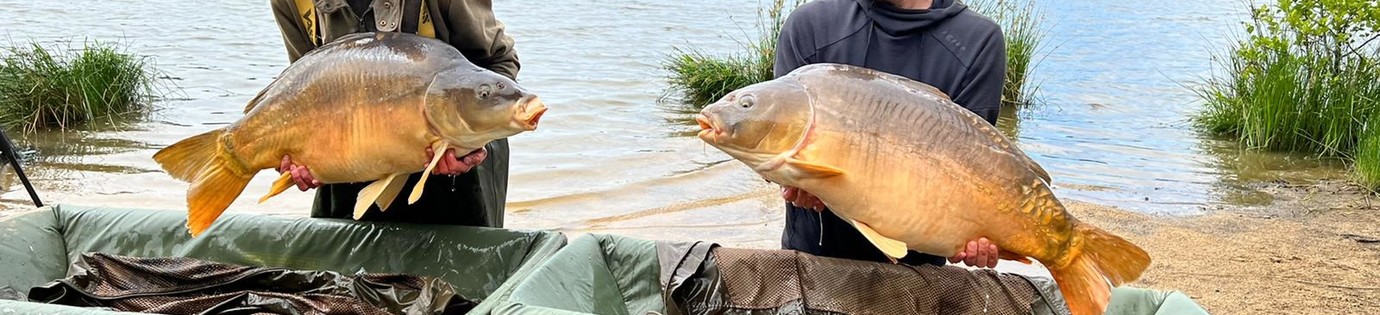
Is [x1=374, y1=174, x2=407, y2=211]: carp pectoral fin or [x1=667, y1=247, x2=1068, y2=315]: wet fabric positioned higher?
[x1=374, y1=174, x2=407, y2=211]: carp pectoral fin

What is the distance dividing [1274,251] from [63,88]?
5812 millimetres

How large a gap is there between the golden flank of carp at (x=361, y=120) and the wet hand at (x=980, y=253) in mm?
727

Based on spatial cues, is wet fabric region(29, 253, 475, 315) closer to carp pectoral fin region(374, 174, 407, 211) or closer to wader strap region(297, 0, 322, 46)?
carp pectoral fin region(374, 174, 407, 211)

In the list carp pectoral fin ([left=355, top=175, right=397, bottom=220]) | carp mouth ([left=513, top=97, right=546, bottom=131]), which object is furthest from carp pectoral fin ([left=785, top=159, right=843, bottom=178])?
carp pectoral fin ([left=355, top=175, right=397, bottom=220])

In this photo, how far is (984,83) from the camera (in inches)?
85.5

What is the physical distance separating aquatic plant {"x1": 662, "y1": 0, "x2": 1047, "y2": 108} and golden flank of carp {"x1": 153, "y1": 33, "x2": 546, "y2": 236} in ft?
16.9

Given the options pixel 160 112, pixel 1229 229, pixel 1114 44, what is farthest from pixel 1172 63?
pixel 160 112

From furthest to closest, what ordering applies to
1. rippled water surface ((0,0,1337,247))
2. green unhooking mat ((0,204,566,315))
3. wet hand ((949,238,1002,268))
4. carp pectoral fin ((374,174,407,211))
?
rippled water surface ((0,0,1337,247)) → green unhooking mat ((0,204,566,315)) → carp pectoral fin ((374,174,407,211)) → wet hand ((949,238,1002,268))

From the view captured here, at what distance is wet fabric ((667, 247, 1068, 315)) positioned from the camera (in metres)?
2.37

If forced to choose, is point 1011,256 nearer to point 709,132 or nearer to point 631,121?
point 709,132

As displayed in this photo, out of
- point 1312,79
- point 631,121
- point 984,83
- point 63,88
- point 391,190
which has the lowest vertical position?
point 631,121

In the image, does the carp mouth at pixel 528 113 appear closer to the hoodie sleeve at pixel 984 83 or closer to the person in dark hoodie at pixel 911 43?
the person in dark hoodie at pixel 911 43

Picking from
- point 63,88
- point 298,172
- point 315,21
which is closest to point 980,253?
point 298,172

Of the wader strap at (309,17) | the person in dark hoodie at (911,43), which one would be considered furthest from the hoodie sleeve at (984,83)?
the wader strap at (309,17)
